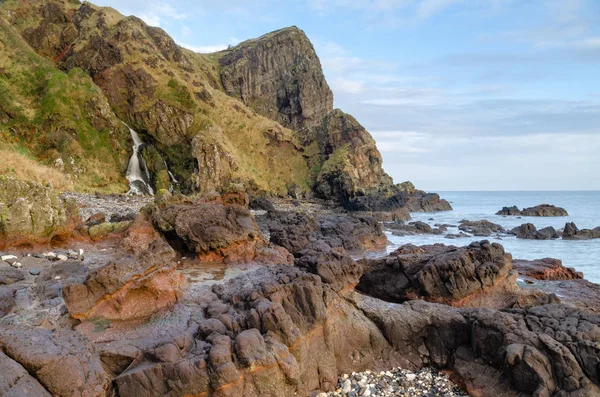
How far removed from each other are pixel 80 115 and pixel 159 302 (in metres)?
50.0

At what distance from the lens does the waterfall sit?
50375 millimetres

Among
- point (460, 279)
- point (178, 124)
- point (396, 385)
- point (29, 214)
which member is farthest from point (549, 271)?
point (178, 124)

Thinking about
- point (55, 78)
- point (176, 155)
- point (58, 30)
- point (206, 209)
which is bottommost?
point (206, 209)

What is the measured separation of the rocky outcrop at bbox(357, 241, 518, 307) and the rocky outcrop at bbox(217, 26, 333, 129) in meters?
87.1

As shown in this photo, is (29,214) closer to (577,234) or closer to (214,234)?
(214,234)

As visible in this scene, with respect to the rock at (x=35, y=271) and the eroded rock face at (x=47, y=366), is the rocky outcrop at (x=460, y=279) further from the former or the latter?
the rock at (x=35, y=271)

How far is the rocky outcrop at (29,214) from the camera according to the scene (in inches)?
525

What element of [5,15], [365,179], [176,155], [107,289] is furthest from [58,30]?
[107,289]

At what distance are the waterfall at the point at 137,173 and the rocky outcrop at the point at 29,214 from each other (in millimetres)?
35018

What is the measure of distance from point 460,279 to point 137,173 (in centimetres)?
4867

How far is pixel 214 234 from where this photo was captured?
51.8 feet

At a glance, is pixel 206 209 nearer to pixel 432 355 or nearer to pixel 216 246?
pixel 216 246

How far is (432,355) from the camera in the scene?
31.3ft

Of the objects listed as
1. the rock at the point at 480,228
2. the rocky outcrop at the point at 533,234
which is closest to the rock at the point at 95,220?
the rock at the point at 480,228
